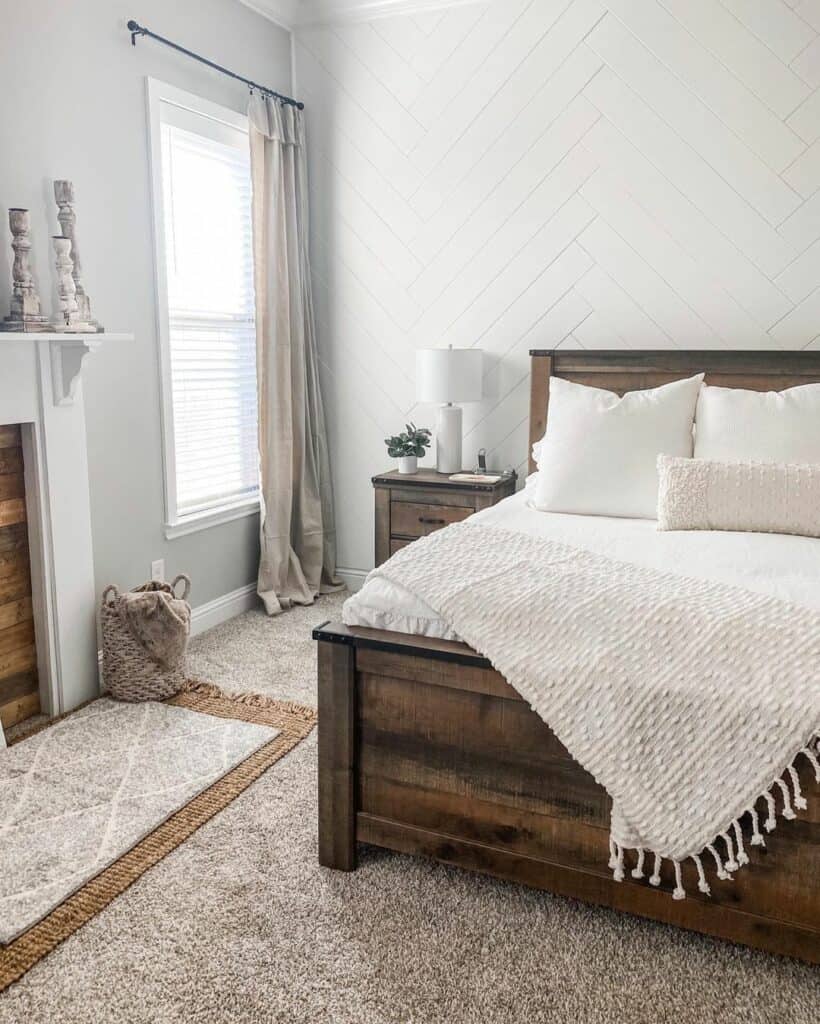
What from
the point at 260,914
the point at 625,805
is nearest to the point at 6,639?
the point at 260,914

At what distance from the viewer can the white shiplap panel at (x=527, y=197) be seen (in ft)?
11.9

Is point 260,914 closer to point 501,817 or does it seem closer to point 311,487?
point 501,817

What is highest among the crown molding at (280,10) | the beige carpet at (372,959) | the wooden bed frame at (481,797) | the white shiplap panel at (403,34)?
the crown molding at (280,10)

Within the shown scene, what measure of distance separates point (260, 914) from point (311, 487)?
8.32 ft

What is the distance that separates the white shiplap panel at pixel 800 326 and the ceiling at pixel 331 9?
1.90m

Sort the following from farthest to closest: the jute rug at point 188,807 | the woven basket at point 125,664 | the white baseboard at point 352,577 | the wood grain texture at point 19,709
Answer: the white baseboard at point 352,577 < the woven basket at point 125,664 < the wood grain texture at point 19,709 < the jute rug at point 188,807

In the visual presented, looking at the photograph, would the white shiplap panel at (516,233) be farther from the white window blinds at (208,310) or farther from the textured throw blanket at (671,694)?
the textured throw blanket at (671,694)

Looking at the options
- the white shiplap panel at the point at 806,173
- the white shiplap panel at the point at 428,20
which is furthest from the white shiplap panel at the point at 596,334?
the white shiplap panel at the point at 428,20

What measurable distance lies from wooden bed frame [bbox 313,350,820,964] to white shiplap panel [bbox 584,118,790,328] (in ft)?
7.60

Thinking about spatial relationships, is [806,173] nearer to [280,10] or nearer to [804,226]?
[804,226]

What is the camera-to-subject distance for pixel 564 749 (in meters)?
1.81

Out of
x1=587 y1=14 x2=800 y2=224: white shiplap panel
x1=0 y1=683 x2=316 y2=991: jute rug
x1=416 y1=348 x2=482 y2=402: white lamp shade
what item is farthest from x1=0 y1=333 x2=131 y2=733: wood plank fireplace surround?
x1=587 y1=14 x2=800 y2=224: white shiplap panel

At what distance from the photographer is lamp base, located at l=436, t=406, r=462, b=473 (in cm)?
385

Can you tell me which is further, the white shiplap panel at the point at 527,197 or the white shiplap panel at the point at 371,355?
the white shiplap panel at the point at 371,355
